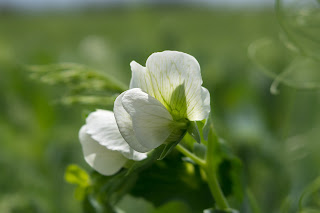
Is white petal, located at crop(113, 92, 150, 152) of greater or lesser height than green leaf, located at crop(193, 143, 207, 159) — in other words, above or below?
above

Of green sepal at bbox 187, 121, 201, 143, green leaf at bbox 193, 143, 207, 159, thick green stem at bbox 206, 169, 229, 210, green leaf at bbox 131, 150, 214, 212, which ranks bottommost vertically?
green leaf at bbox 131, 150, 214, 212

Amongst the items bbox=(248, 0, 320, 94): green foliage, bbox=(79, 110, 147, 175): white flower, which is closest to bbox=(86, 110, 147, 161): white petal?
bbox=(79, 110, 147, 175): white flower

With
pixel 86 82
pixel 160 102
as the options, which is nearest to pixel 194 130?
pixel 160 102

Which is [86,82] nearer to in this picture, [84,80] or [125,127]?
[84,80]

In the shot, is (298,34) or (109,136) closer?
(109,136)

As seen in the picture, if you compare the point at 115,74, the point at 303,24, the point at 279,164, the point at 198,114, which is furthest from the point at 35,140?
the point at 198,114

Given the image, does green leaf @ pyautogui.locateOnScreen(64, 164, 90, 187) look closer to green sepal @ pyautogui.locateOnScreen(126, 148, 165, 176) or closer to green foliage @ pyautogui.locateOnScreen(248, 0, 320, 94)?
green sepal @ pyautogui.locateOnScreen(126, 148, 165, 176)

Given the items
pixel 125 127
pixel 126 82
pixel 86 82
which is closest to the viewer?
pixel 125 127
